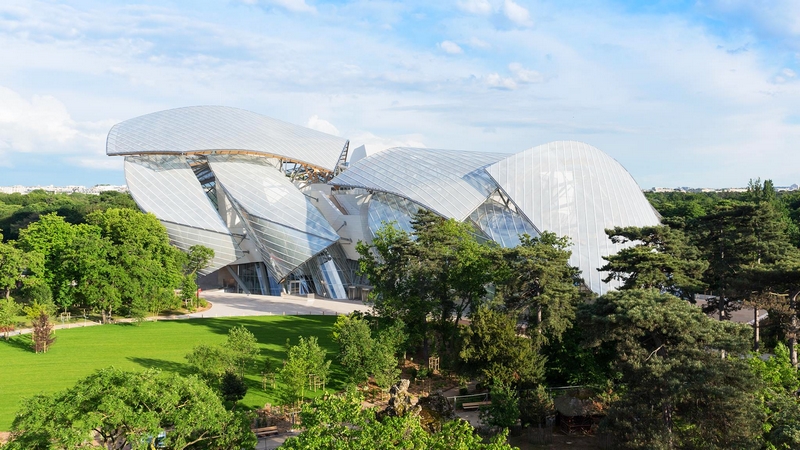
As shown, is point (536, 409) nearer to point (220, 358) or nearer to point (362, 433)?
point (362, 433)

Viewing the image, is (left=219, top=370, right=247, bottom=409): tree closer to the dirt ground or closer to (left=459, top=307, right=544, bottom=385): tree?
(left=459, top=307, right=544, bottom=385): tree

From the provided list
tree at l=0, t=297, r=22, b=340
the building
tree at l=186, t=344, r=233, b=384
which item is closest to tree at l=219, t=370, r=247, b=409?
tree at l=186, t=344, r=233, b=384

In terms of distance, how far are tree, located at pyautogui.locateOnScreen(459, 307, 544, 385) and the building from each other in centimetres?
1461

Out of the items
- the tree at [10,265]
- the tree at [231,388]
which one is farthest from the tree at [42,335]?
the tree at [231,388]

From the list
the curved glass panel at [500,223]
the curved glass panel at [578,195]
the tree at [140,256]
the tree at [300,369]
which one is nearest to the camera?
the tree at [300,369]

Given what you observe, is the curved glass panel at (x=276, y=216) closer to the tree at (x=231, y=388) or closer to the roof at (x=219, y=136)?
the roof at (x=219, y=136)

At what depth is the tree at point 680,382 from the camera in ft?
47.6

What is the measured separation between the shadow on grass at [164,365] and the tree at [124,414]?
38.6ft

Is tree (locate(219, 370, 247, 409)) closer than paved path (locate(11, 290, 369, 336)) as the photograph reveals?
Yes

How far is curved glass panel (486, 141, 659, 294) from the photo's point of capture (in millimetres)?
36000

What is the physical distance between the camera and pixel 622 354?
17594 millimetres

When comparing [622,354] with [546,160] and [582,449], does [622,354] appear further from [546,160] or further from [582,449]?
[546,160]

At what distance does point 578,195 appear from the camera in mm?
38375

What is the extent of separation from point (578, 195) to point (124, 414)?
32.1 m
